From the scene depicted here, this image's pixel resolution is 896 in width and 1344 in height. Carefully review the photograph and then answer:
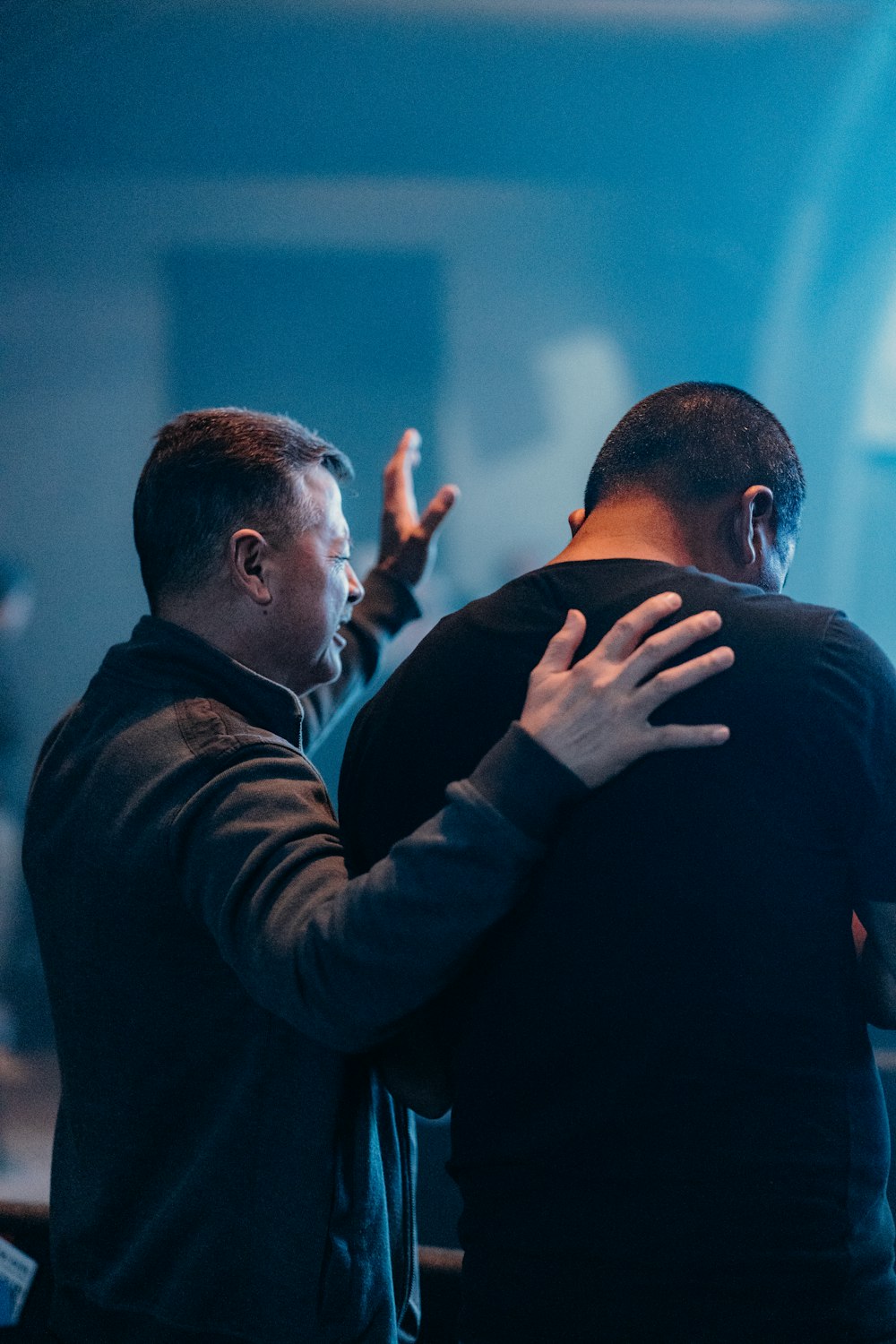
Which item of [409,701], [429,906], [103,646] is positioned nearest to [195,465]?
[409,701]

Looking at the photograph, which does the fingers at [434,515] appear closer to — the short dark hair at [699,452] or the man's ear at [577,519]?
the man's ear at [577,519]

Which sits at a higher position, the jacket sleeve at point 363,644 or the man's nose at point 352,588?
the man's nose at point 352,588

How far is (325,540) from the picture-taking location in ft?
3.66

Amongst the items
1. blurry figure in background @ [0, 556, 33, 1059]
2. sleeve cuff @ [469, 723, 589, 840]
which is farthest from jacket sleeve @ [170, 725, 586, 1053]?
blurry figure in background @ [0, 556, 33, 1059]

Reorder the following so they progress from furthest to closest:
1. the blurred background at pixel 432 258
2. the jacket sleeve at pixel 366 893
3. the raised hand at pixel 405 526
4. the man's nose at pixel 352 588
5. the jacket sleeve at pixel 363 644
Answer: the blurred background at pixel 432 258 → the raised hand at pixel 405 526 → the jacket sleeve at pixel 363 644 → the man's nose at pixel 352 588 → the jacket sleeve at pixel 366 893

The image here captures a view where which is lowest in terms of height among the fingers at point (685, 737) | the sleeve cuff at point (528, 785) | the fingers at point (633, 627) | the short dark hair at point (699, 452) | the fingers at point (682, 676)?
the sleeve cuff at point (528, 785)

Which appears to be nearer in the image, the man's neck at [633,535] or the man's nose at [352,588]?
the man's neck at [633,535]

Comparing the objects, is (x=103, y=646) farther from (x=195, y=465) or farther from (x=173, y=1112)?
(x=173, y=1112)

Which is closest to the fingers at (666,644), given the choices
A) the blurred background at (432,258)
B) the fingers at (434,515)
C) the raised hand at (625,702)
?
the raised hand at (625,702)

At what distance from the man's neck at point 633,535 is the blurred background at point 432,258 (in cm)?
111

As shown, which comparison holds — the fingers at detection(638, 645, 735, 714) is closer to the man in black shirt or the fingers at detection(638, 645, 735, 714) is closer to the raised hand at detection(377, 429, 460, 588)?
the man in black shirt

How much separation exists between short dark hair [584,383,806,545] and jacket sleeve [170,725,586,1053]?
0.30m

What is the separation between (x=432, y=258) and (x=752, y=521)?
4.38 ft

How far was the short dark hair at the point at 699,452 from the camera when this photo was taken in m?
0.96
